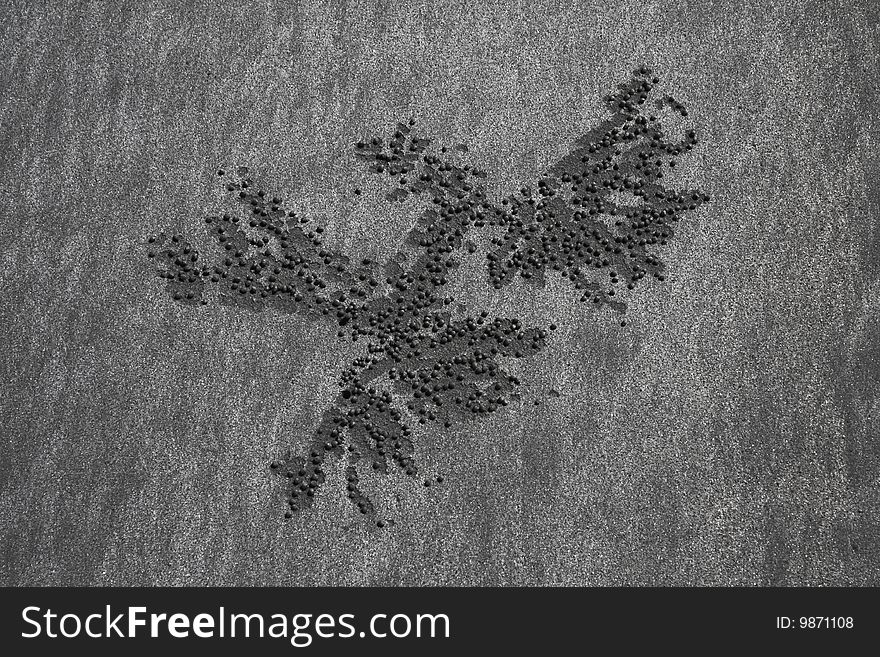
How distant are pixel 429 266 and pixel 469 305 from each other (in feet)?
0.59

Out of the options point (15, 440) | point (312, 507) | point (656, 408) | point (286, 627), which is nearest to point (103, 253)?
point (15, 440)

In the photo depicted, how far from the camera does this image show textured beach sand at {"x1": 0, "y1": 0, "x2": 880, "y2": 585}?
269 cm

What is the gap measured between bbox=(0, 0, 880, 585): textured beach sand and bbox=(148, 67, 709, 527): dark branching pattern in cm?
6

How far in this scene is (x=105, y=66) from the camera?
3092mm

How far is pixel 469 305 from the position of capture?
2861 mm

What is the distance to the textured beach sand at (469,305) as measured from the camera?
269 centimetres

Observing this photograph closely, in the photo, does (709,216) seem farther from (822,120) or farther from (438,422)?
(438,422)

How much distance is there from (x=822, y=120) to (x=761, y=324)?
78cm

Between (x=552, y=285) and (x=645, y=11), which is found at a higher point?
(x=645, y=11)

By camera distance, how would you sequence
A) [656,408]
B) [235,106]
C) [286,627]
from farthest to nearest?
1. [235,106]
2. [656,408]
3. [286,627]

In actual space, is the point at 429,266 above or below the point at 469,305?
above

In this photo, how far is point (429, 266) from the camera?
9.46 feet

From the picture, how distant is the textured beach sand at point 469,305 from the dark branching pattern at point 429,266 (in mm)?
Answer: 62

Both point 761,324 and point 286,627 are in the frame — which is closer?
point 286,627
